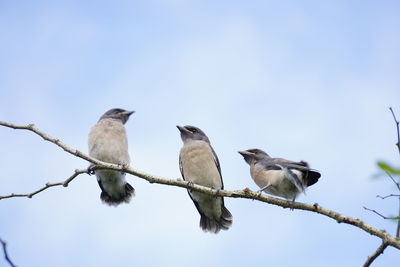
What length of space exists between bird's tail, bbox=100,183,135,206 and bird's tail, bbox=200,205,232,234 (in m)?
1.58

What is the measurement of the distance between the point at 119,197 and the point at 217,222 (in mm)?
2108

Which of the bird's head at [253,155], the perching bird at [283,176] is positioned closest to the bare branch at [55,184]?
the perching bird at [283,176]

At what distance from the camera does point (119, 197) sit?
1143 centimetres

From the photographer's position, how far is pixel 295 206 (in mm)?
6695

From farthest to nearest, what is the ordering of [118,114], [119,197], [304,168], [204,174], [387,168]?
[118,114]
[119,197]
[204,174]
[304,168]
[387,168]

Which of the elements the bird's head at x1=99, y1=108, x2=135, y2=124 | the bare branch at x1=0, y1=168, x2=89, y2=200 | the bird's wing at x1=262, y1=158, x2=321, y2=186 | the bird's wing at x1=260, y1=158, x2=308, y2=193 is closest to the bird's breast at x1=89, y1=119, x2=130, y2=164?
the bird's head at x1=99, y1=108, x2=135, y2=124

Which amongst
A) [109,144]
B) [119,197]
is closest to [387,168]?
[109,144]

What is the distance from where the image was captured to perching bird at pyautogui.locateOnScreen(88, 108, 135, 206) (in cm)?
1078

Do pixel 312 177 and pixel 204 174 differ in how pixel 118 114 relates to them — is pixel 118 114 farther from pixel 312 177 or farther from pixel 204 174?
pixel 312 177

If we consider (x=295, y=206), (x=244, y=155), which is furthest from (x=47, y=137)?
(x=244, y=155)

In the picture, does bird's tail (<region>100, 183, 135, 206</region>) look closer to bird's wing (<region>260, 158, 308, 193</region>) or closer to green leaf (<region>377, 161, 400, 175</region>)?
bird's wing (<region>260, 158, 308, 193</region>)

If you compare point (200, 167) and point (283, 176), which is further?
point (200, 167)

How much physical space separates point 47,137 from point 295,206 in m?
3.13

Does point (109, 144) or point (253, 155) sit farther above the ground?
point (109, 144)
